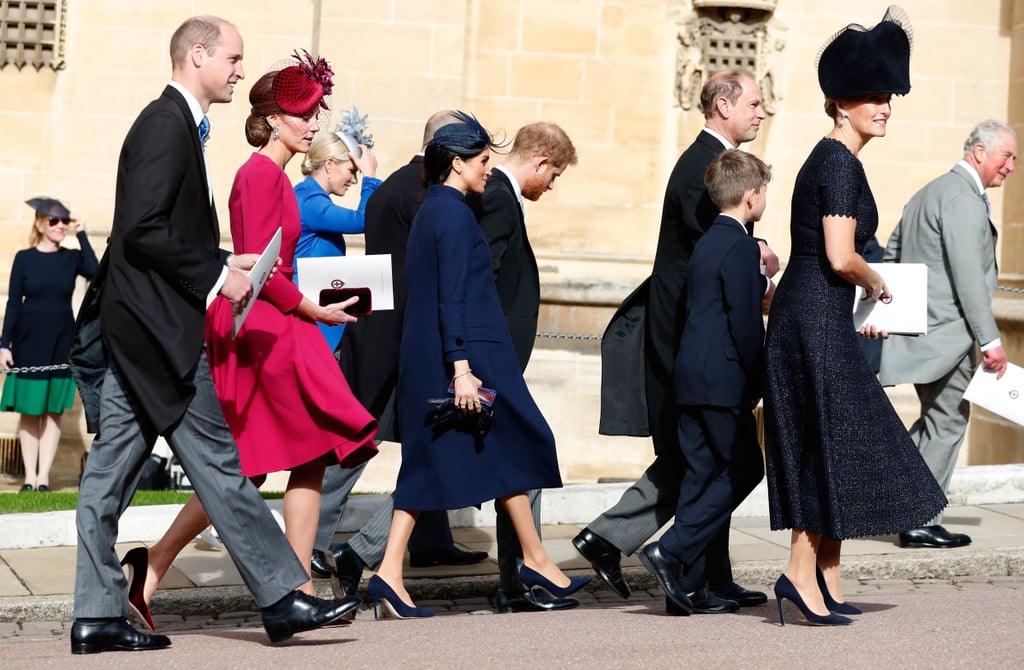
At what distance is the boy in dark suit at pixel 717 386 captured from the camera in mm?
5805

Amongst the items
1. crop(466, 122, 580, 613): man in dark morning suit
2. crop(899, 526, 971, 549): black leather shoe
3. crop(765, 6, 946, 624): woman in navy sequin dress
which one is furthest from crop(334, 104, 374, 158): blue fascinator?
crop(899, 526, 971, 549): black leather shoe

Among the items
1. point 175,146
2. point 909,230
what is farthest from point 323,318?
point 909,230

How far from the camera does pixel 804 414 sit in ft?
18.2

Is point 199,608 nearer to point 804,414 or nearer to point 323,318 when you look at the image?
point 323,318

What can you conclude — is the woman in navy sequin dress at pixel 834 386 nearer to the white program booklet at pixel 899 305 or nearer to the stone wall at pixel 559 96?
the white program booklet at pixel 899 305

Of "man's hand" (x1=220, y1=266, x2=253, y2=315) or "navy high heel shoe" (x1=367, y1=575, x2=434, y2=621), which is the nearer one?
"man's hand" (x1=220, y1=266, x2=253, y2=315)

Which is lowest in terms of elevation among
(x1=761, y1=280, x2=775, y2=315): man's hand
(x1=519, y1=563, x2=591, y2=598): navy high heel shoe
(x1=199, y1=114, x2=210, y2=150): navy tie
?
(x1=519, y1=563, x2=591, y2=598): navy high heel shoe

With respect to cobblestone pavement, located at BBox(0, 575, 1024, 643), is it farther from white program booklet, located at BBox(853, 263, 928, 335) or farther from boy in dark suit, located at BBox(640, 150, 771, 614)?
white program booklet, located at BBox(853, 263, 928, 335)

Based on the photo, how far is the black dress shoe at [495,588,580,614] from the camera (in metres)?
6.00

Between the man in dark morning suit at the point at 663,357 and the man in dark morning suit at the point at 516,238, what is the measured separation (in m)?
0.29

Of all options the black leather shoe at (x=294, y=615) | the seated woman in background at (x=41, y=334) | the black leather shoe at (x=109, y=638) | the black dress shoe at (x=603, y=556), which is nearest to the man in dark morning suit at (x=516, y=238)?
the black dress shoe at (x=603, y=556)

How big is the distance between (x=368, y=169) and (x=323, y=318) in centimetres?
171

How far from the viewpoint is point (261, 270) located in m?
5.08

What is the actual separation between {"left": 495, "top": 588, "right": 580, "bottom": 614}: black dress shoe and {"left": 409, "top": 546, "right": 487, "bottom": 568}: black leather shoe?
0.85 metres
